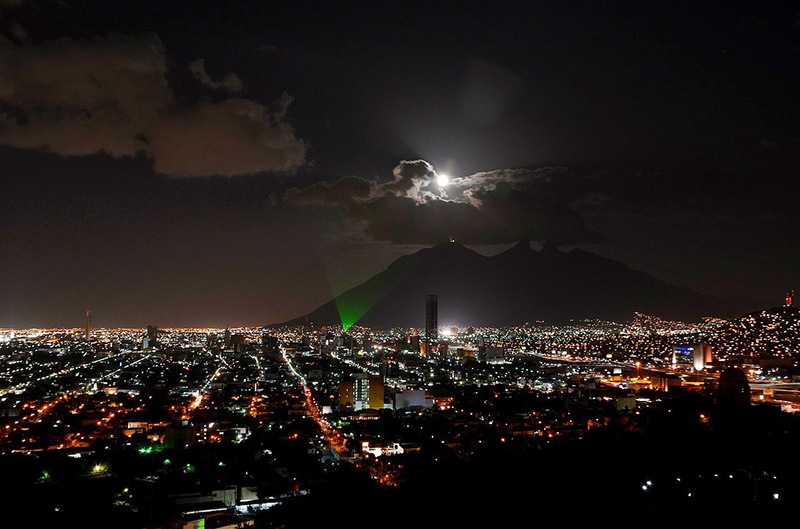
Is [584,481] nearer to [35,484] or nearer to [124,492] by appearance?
[124,492]

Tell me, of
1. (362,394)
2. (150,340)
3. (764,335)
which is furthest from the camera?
(150,340)

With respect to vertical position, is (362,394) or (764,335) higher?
(764,335)

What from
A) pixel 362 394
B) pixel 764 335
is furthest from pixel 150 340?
pixel 764 335

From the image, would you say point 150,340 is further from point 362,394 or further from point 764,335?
point 764,335

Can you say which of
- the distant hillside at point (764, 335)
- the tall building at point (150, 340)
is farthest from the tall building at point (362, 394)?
the tall building at point (150, 340)

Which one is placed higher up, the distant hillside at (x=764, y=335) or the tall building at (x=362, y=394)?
the distant hillside at (x=764, y=335)

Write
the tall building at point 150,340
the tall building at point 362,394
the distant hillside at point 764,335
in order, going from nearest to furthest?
the tall building at point 362,394, the distant hillside at point 764,335, the tall building at point 150,340

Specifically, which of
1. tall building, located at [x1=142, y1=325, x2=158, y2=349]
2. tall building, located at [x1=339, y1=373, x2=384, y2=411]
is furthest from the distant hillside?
tall building, located at [x1=142, y1=325, x2=158, y2=349]

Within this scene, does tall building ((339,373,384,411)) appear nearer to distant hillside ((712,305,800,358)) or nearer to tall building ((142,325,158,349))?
distant hillside ((712,305,800,358))

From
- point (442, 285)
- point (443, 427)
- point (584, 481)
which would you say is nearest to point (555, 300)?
point (442, 285)

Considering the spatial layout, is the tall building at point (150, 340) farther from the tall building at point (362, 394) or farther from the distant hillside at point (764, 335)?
the distant hillside at point (764, 335)

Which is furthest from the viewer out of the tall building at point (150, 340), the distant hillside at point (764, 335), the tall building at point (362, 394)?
the tall building at point (150, 340)
